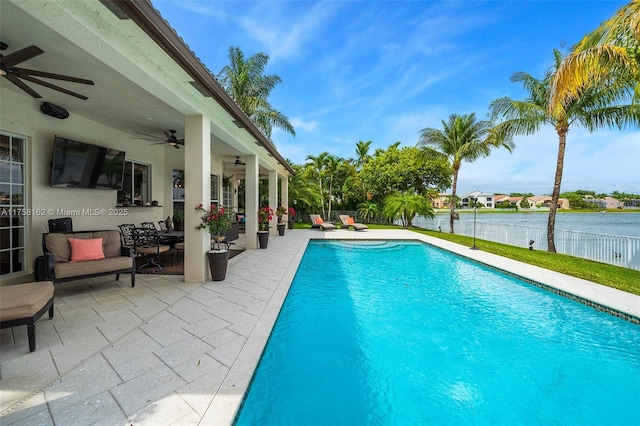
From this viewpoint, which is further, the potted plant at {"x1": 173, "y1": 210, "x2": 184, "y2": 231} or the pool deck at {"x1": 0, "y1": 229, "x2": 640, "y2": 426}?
the potted plant at {"x1": 173, "y1": 210, "x2": 184, "y2": 231}

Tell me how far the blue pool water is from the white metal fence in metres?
4.09

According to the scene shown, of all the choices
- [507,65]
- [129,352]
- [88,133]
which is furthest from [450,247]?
[88,133]

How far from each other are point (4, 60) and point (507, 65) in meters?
17.1

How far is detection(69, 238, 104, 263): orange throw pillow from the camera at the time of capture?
5164 millimetres

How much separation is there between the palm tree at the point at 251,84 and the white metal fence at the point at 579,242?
13906mm

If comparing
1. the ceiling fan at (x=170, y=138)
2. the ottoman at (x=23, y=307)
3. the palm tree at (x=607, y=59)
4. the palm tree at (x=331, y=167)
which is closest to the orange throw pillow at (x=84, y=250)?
the ottoman at (x=23, y=307)

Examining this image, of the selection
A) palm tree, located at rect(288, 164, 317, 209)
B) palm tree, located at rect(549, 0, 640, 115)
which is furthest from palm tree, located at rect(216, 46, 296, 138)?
palm tree, located at rect(549, 0, 640, 115)

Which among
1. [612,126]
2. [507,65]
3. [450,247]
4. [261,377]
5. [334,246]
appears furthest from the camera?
[507,65]

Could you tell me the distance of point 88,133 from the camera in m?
7.12

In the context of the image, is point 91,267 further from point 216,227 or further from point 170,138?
point 170,138

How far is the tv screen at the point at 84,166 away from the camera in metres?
6.19

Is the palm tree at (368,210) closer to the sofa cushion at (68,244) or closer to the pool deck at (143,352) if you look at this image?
the pool deck at (143,352)

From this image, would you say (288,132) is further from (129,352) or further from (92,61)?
(129,352)

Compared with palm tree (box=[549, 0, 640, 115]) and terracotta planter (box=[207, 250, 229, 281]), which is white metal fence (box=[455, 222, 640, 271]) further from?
terracotta planter (box=[207, 250, 229, 281])
